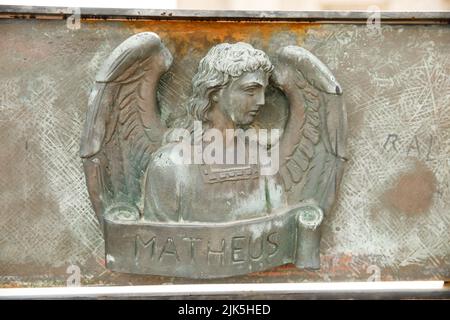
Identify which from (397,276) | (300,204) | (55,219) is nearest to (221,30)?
(300,204)

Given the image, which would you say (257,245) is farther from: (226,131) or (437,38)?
(437,38)

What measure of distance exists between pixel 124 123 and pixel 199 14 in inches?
18.7

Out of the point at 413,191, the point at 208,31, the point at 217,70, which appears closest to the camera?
the point at 217,70

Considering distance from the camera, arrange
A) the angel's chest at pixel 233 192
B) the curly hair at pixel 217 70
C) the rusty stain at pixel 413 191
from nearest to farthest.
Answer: the curly hair at pixel 217 70 → the angel's chest at pixel 233 192 → the rusty stain at pixel 413 191

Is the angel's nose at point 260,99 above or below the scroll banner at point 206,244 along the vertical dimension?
above

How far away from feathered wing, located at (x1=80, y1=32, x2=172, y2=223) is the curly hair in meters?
0.12

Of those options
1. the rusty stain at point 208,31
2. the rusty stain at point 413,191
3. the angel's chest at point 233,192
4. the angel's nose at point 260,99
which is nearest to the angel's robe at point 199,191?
the angel's chest at point 233,192

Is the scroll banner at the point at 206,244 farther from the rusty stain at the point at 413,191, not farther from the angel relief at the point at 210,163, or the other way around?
the rusty stain at the point at 413,191

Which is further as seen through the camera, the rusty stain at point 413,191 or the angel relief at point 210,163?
the rusty stain at point 413,191

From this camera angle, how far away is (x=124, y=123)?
95.6 inches

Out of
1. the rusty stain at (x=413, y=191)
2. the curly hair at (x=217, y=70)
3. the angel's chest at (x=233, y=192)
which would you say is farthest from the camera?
the rusty stain at (x=413, y=191)

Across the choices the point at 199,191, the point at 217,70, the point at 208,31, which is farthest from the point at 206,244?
the point at 208,31

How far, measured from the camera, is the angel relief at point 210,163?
2381mm

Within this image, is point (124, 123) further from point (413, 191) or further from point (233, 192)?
point (413, 191)
